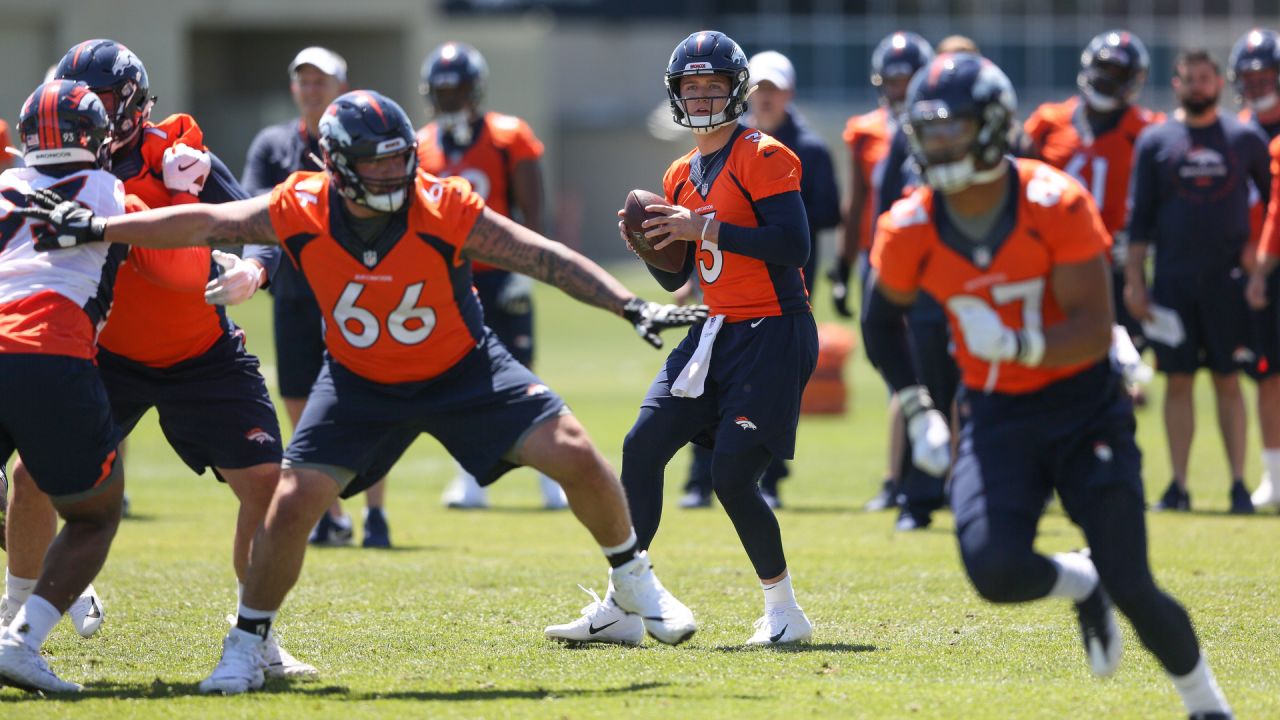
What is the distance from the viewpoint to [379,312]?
6.03 meters

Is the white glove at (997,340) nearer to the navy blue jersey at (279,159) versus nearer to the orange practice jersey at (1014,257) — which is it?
the orange practice jersey at (1014,257)

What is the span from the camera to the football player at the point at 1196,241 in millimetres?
11109

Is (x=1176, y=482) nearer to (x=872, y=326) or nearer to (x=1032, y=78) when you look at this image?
(x=872, y=326)

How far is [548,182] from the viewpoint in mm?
46594

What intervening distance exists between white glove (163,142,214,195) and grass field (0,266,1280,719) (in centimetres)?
186

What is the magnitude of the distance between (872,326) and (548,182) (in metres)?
41.1

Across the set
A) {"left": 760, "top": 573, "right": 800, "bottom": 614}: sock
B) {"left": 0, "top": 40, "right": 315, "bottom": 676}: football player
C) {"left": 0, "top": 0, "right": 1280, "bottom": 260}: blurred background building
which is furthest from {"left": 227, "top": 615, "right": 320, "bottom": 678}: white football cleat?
{"left": 0, "top": 0, "right": 1280, "bottom": 260}: blurred background building

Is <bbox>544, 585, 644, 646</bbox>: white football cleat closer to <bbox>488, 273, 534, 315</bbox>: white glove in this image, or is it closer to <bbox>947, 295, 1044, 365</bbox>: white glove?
<bbox>947, 295, 1044, 365</bbox>: white glove

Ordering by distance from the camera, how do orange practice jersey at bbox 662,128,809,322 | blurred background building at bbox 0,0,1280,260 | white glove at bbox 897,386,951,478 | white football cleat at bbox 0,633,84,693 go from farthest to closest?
blurred background building at bbox 0,0,1280,260, orange practice jersey at bbox 662,128,809,322, white football cleat at bbox 0,633,84,693, white glove at bbox 897,386,951,478

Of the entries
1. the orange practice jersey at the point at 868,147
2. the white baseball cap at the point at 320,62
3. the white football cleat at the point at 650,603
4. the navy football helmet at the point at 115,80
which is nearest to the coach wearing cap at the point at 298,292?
the white baseball cap at the point at 320,62

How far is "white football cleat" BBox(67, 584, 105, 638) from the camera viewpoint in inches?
282

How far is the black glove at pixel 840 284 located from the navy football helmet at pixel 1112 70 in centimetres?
198

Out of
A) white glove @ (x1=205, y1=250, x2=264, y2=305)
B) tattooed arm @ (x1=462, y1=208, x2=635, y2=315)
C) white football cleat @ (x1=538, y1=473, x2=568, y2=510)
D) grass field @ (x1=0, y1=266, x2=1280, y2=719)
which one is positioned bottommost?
white football cleat @ (x1=538, y1=473, x2=568, y2=510)

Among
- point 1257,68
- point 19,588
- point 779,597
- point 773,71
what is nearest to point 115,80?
point 19,588
